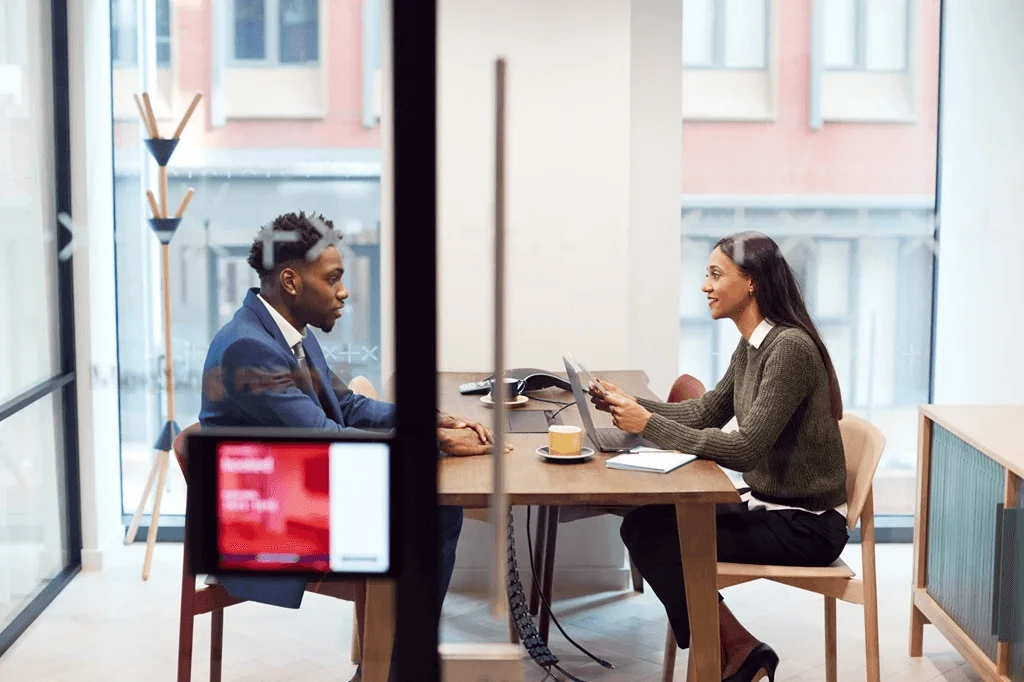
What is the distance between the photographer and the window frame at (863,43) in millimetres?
3383

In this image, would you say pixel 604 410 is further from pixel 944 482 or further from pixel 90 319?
pixel 90 319

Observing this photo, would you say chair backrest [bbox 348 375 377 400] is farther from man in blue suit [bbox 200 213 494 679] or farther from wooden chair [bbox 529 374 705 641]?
wooden chair [bbox 529 374 705 641]

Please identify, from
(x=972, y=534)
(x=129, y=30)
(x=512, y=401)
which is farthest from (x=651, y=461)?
(x=129, y=30)

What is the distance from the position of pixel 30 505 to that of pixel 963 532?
2.12 metres

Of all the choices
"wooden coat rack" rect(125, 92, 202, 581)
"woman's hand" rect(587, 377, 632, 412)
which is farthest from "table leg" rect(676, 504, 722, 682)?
"wooden coat rack" rect(125, 92, 202, 581)

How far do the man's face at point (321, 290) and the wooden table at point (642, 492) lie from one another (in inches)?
13.3

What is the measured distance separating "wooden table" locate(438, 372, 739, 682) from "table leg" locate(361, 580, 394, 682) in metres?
0.41

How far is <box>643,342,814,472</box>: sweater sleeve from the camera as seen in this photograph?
2.08 metres

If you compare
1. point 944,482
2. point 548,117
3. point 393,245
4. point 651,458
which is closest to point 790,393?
point 651,458

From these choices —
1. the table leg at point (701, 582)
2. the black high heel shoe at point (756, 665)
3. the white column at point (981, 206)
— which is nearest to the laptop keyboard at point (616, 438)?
the table leg at point (701, 582)

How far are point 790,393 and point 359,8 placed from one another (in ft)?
3.79

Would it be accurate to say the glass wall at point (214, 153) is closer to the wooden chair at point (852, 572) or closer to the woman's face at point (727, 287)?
the woman's face at point (727, 287)

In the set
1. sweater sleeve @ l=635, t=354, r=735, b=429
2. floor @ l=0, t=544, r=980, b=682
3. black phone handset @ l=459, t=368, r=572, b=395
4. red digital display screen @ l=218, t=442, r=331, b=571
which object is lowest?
floor @ l=0, t=544, r=980, b=682

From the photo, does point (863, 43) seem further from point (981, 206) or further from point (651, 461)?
point (651, 461)
